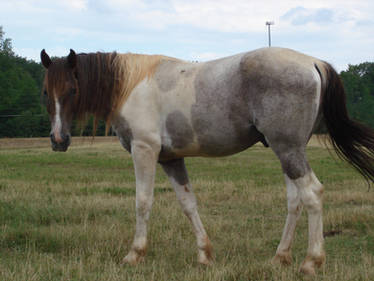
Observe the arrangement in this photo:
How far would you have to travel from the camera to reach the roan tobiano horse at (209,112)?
14.5 feet

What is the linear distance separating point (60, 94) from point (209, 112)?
1.78 m

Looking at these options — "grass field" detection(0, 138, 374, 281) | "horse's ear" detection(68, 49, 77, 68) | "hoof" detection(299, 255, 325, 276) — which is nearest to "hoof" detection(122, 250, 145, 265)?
"grass field" detection(0, 138, 374, 281)

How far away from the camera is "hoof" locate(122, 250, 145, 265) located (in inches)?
197

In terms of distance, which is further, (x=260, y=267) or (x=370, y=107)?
(x=370, y=107)

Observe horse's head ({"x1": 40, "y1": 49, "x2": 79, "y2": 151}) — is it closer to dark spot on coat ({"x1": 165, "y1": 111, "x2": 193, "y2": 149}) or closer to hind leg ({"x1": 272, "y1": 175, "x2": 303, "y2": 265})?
dark spot on coat ({"x1": 165, "y1": 111, "x2": 193, "y2": 149})

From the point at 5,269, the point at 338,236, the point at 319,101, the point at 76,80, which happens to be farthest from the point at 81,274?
the point at 338,236

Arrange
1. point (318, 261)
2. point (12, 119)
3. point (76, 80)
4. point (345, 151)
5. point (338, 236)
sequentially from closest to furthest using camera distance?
1. point (318, 261)
2. point (345, 151)
3. point (76, 80)
4. point (338, 236)
5. point (12, 119)

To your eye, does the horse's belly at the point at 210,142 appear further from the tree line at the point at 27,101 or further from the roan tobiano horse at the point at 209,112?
the tree line at the point at 27,101

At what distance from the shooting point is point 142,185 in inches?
201

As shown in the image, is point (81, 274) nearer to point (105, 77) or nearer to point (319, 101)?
point (105, 77)

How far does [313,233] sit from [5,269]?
307 cm

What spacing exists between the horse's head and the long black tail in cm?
288

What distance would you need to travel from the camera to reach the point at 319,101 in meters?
4.62

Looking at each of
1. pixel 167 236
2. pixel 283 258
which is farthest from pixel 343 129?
pixel 167 236
